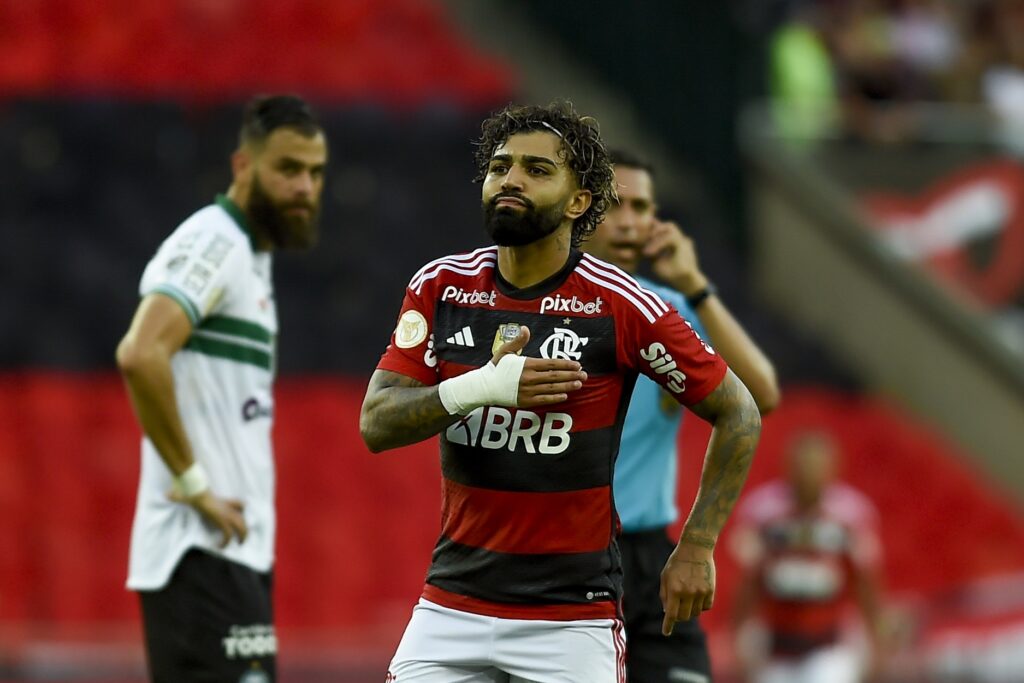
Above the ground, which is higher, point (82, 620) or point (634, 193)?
point (634, 193)

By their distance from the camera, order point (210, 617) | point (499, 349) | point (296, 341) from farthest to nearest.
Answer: point (296, 341)
point (210, 617)
point (499, 349)

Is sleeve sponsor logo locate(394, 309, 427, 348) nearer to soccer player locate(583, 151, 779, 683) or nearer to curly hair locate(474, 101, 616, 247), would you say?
curly hair locate(474, 101, 616, 247)

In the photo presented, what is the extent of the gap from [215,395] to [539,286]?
1496mm

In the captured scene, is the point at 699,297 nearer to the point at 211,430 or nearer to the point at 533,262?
the point at 533,262

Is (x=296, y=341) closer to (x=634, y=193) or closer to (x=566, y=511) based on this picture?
(x=634, y=193)

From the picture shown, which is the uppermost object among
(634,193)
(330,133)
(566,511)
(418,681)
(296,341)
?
(330,133)

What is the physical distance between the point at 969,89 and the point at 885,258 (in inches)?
86.6

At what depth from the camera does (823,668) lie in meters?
9.66

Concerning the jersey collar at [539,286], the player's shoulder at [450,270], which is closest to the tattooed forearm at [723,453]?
the jersey collar at [539,286]

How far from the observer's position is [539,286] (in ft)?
15.8

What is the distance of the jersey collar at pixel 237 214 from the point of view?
6.03 metres

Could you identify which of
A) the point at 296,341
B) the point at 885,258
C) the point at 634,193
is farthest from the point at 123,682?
the point at 885,258

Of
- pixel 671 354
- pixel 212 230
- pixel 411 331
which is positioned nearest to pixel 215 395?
pixel 212 230

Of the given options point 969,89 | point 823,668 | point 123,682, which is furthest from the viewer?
point 969,89
